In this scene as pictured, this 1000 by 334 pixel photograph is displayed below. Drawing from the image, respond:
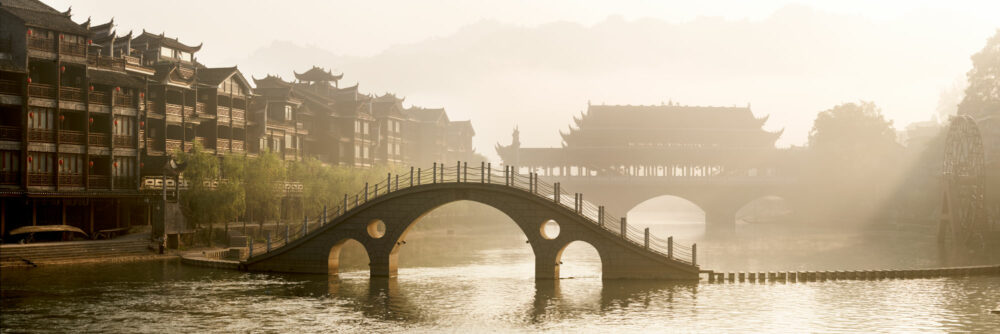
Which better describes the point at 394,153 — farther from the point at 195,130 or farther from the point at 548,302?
the point at 548,302

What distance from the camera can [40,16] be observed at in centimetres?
5153

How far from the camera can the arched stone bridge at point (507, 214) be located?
38.8 m

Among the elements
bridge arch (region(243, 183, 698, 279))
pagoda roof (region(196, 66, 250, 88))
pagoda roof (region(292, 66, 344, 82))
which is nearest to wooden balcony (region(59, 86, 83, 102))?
pagoda roof (region(196, 66, 250, 88))

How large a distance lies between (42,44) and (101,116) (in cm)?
599

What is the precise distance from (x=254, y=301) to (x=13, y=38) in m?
27.0

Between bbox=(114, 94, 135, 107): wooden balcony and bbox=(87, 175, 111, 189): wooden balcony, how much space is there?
15.2 feet

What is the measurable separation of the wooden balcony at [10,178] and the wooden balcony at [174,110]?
12844 mm

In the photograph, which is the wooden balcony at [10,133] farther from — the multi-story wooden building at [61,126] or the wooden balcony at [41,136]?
the wooden balcony at [41,136]

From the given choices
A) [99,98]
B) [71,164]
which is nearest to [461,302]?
[71,164]

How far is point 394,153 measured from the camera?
98.4 m

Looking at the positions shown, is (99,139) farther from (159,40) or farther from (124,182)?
(159,40)

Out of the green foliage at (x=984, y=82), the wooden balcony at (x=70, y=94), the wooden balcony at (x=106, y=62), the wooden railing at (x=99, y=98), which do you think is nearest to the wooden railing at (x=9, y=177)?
the wooden balcony at (x=70, y=94)

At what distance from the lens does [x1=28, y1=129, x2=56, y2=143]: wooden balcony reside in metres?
50.3

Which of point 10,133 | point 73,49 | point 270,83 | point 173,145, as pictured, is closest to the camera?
point 10,133
